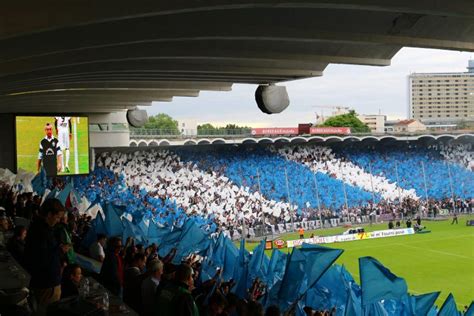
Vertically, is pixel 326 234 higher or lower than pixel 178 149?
lower

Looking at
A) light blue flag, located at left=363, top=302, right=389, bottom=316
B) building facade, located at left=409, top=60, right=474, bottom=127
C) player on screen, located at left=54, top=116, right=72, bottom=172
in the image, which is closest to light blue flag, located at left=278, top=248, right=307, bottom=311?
light blue flag, located at left=363, top=302, right=389, bottom=316

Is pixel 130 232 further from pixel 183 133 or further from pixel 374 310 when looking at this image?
pixel 183 133

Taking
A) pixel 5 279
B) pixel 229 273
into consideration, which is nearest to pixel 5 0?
pixel 5 279

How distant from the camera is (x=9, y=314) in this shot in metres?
2.85

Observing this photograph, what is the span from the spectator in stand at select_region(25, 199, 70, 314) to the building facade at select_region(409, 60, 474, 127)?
10363 cm

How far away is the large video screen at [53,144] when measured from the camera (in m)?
20.2

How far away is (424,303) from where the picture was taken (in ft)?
26.2

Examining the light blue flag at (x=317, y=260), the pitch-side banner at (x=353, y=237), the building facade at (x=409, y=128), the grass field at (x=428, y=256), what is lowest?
the grass field at (x=428, y=256)

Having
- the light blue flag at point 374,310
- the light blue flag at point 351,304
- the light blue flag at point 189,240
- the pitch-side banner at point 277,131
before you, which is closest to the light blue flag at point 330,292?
the light blue flag at point 351,304

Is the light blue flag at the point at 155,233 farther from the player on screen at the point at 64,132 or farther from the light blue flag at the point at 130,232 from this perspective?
the player on screen at the point at 64,132

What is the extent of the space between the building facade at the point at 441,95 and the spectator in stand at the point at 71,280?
339 feet

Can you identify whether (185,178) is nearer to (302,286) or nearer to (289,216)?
(289,216)

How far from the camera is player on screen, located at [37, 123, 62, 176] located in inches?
811

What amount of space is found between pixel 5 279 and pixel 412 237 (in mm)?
26434
